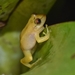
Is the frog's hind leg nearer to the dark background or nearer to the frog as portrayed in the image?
Result: the frog

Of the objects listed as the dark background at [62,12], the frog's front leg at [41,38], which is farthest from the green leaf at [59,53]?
the dark background at [62,12]

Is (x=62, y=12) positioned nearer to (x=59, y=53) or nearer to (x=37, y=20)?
(x=37, y=20)

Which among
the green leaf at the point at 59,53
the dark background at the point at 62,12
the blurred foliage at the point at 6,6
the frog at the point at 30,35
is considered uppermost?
the blurred foliage at the point at 6,6

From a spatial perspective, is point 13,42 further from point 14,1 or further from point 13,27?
point 14,1

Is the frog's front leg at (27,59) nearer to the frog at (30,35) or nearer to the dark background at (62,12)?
the frog at (30,35)

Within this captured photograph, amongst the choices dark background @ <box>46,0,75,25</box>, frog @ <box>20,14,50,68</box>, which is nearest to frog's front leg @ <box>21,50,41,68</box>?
frog @ <box>20,14,50,68</box>

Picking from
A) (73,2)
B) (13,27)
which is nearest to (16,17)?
(13,27)

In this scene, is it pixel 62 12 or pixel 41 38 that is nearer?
pixel 41 38

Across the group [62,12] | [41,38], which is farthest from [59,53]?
[62,12]
